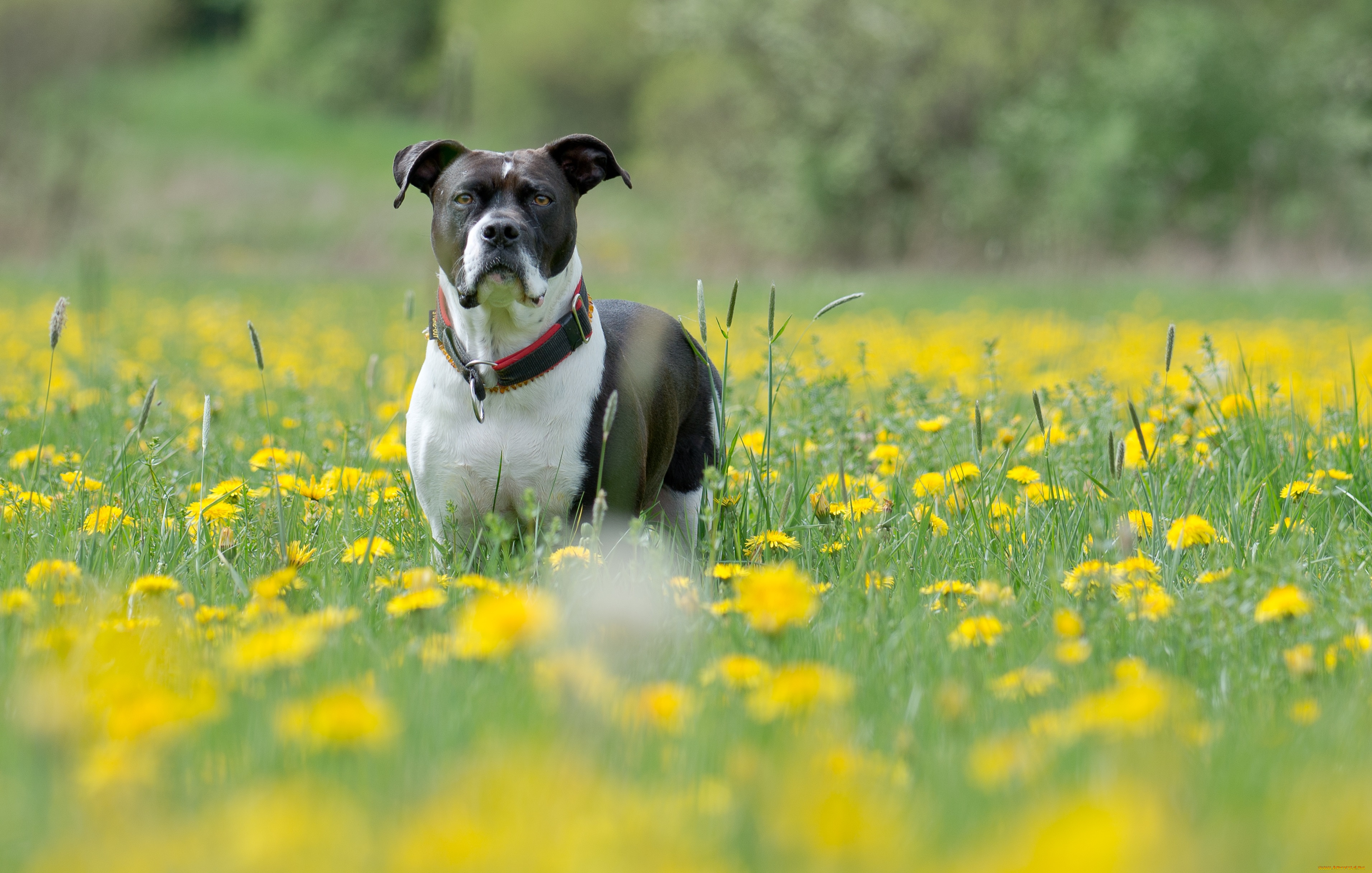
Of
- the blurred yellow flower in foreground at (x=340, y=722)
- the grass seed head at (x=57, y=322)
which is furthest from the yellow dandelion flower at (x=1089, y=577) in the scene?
the grass seed head at (x=57, y=322)

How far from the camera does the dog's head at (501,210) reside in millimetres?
2900

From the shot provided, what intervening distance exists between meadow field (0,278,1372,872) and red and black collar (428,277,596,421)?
1.19ft

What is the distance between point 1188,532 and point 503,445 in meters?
1.60

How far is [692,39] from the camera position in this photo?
23.9 metres

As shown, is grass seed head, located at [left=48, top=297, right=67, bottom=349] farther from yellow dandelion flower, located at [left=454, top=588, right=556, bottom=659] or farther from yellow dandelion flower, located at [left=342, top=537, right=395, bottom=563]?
yellow dandelion flower, located at [left=454, top=588, right=556, bottom=659]

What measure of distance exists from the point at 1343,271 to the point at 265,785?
19.3 m

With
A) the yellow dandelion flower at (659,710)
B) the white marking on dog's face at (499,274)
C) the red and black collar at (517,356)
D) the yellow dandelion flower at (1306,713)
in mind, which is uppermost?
the white marking on dog's face at (499,274)

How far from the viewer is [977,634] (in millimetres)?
1965

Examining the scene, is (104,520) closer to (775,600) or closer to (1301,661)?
(775,600)

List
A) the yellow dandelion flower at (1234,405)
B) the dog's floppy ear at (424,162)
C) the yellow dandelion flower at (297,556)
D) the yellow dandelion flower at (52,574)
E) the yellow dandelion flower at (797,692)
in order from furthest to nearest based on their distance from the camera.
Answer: the yellow dandelion flower at (1234,405) → the dog's floppy ear at (424,162) → the yellow dandelion flower at (297,556) → the yellow dandelion flower at (52,574) → the yellow dandelion flower at (797,692)

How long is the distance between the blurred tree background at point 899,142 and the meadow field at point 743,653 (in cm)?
1637

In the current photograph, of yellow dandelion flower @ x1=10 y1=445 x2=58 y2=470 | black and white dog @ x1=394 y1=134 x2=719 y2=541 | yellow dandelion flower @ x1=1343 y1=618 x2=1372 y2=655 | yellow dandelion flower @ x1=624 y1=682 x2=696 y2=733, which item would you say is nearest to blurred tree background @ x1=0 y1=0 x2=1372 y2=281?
black and white dog @ x1=394 y1=134 x2=719 y2=541

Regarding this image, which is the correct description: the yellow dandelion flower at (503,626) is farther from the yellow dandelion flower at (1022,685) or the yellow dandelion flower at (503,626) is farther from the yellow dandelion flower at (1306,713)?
the yellow dandelion flower at (1306,713)

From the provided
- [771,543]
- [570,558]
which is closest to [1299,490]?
[771,543]
